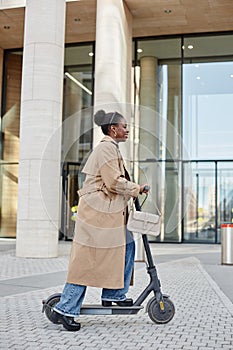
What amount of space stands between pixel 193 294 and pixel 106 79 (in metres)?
10.2

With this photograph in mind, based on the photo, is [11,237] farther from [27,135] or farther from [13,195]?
[27,135]

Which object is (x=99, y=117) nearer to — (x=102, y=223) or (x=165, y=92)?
(x=102, y=223)

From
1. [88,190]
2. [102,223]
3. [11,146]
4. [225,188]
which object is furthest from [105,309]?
[11,146]

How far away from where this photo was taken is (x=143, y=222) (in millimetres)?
4586

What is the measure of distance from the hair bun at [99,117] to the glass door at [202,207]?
50.7 feet

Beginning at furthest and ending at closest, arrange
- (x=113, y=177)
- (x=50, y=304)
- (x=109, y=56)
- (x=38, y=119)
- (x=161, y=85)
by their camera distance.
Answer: (x=161, y=85), (x=109, y=56), (x=38, y=119), (x=50, y=304), (x=113, y=177)

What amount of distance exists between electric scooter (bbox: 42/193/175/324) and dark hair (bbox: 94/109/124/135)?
2.36 feet

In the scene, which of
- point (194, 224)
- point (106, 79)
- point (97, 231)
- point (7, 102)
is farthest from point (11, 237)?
point (97, 231)

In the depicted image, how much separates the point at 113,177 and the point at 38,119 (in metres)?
8.31

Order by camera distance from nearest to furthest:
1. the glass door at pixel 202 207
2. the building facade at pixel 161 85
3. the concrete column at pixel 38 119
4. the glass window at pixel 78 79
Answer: the concrete column at pixel 38 119 < the building facade at pixel 161 85 < the glass door at pixel 202 207 < the glass window at pixel 78 79

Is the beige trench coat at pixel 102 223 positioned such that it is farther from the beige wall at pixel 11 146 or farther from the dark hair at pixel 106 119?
the beige wall at pixel 11 146

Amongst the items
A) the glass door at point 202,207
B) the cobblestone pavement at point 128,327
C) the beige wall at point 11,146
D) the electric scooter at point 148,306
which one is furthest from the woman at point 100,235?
the beige wall at point 11,146

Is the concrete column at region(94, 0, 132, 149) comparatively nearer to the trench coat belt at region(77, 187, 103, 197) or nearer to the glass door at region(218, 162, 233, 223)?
the glass door at region(218, 162, 233, 223)

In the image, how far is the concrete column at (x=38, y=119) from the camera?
40.1 ft
